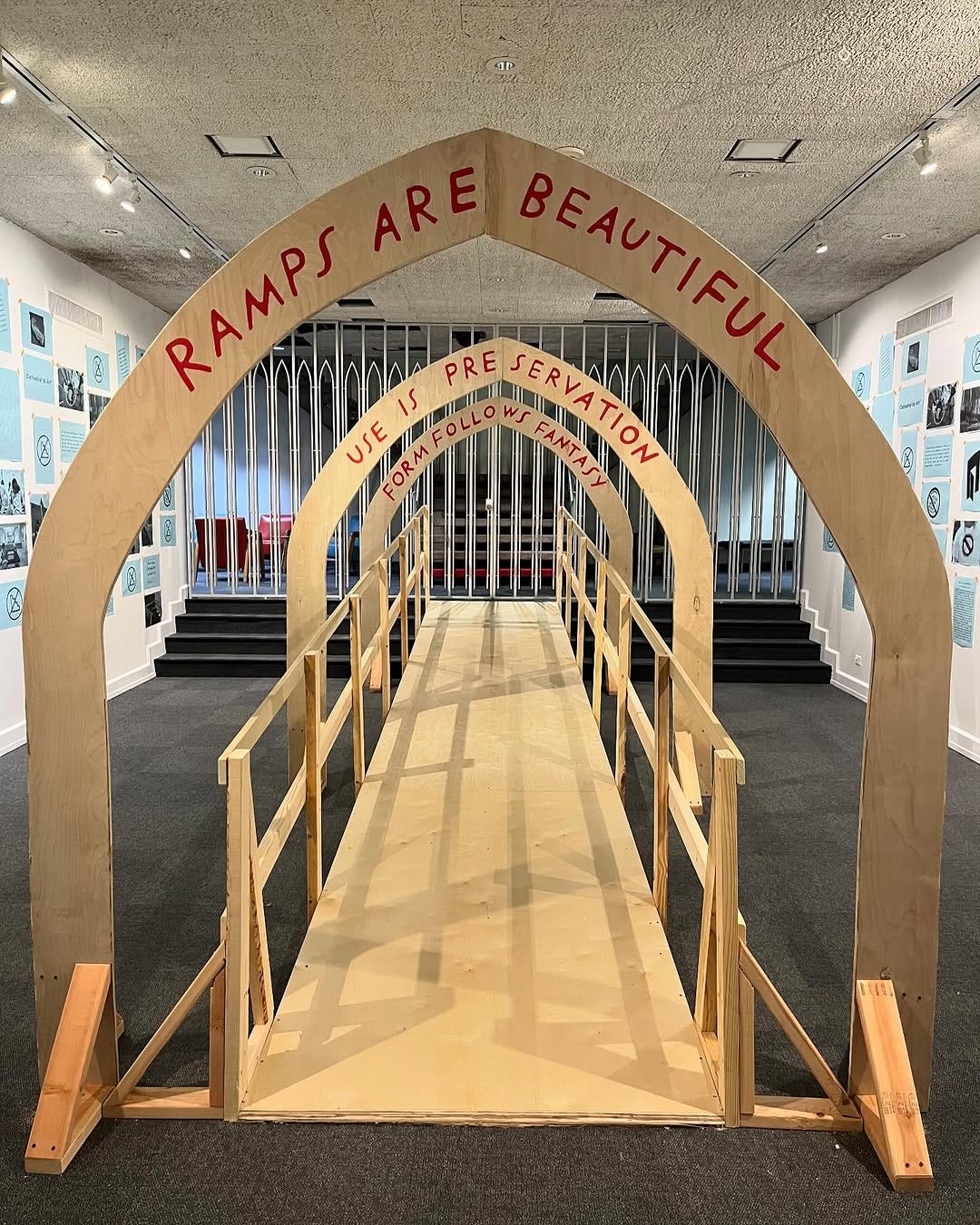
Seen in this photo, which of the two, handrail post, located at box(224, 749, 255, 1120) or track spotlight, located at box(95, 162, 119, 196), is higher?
track spotlight, located at box(95, 162, 119, 196)

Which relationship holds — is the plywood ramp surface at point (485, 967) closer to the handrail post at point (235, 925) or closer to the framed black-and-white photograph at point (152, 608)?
the handrail post at point (235, 925)

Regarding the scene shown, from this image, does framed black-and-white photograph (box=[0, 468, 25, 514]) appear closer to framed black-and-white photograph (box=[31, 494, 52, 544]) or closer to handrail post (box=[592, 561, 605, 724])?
framed black-and-white photograph (box=[31, 494, 52, 544])

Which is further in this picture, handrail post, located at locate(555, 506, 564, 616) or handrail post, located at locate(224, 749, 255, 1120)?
handrail post, located at locate(555, 506, 564, 616)

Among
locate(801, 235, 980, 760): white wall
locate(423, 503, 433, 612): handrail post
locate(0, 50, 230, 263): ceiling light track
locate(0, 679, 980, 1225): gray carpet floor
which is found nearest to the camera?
locate(0, 679, 980, 1225): gray carpet floor

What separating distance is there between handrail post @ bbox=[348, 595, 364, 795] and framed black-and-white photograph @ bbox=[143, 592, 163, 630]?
14.7 feet

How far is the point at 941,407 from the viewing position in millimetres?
6465

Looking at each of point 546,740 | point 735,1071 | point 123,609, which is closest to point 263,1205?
point 735,1071

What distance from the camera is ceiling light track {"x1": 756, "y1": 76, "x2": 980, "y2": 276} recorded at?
4078 mm

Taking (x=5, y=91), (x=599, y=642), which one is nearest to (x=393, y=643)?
(x=599, y=642)

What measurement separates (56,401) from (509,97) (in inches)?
153

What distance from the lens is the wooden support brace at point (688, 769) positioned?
4.82 m

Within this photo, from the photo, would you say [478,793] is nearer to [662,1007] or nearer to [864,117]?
[662,1007]

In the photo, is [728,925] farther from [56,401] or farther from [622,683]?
[56,401]

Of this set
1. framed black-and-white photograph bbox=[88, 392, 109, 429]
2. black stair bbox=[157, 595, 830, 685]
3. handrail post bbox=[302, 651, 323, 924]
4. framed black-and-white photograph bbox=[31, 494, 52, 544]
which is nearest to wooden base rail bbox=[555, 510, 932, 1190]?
handrail post bbox=[302, 651, 323, 924]
